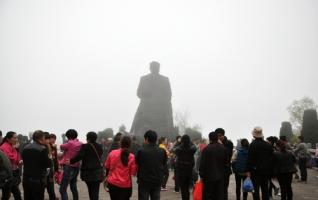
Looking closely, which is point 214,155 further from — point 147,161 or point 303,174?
point 303,174

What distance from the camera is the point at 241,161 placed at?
11.8 metres

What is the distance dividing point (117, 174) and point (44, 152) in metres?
1.54

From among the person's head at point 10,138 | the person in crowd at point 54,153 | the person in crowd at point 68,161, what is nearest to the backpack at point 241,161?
the person in crowd at point 68,161

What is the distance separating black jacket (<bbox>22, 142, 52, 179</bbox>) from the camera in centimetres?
839

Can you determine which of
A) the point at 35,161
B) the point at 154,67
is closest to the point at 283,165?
the point at 35,161

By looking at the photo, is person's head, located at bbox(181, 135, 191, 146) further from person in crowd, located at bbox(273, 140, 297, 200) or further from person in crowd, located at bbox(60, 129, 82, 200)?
person in crowd, located at bbox(60, 129, 82, 200)

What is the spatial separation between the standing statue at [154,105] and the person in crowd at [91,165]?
81.0 ft

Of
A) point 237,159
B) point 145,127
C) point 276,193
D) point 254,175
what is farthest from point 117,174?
point 145,127

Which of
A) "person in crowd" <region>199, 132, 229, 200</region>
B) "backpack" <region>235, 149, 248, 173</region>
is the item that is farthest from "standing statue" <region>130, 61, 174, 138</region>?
Result: "person in crowd" <region>199, 132, 229, 200</region>

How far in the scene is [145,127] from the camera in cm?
3425

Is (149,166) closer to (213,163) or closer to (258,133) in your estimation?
(213,163)

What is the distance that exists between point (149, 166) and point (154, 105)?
26.5m

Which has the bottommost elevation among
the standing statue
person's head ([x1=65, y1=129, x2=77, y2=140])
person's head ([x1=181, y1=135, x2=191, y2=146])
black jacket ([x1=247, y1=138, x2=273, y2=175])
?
black jacket ([x1=247, y1=138, x2=273, y2=175])

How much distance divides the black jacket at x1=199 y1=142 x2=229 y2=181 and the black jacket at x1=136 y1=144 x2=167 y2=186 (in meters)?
1.52
